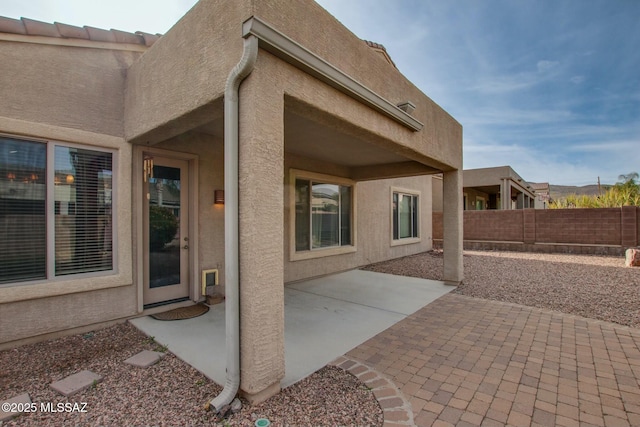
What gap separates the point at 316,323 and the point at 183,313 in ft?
7.42

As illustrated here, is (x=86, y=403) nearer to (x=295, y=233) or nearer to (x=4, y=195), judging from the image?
(x=4, y=195)

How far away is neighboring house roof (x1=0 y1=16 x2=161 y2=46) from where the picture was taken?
373 cm

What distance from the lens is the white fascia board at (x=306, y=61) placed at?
257cm

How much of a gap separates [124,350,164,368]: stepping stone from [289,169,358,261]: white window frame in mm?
3873

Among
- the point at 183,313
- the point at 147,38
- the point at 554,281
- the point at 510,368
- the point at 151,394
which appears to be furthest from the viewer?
the point at 554,281

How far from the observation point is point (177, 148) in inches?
205

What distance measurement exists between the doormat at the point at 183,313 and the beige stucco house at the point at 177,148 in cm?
20

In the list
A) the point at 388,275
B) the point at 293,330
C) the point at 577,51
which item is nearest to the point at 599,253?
the point at 577,51

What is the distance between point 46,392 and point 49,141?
123 inches

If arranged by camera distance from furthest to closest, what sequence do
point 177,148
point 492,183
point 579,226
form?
point 492,183, point 579,226, point 177,148

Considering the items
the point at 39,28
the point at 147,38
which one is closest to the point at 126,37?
the point at 147,38

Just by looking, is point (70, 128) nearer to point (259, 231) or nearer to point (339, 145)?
point (259, 231)

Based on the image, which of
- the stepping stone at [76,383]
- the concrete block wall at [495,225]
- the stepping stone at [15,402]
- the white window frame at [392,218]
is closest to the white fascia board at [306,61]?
the stepping stone at [76,383]

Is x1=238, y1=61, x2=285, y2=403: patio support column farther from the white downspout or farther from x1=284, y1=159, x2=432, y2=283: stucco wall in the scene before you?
x1=284, y1=159, x2=432, y2=283: stucco wall
